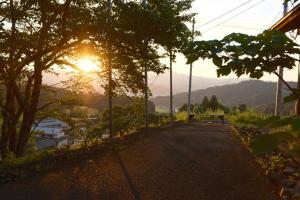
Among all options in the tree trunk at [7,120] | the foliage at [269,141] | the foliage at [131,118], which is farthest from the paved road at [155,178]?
the foliage at [131,118]

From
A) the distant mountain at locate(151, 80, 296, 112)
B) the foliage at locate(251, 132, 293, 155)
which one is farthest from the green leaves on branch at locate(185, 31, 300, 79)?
the distant mountain at locate(151, 80, 296, 112)

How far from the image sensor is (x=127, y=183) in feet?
26.6

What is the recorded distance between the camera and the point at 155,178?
8.49 metres

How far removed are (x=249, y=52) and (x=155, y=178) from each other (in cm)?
617

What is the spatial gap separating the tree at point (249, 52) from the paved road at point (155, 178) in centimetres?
465

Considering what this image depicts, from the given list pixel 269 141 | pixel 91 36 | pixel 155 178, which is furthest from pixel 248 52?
pixel 91 36

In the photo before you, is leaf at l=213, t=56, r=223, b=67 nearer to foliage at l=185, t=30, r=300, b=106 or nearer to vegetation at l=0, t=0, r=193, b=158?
foliage at l=185, t=30, r=300, b=106

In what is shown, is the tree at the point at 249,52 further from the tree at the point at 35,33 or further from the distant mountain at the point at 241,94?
the distant mountain at the point at 241,94

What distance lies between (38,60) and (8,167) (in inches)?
211

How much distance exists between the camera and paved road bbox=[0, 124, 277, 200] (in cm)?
738

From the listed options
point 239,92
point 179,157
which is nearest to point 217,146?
point 179,157

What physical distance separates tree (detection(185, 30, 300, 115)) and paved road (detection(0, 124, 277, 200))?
465cm

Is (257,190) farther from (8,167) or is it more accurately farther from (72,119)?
(72,119)

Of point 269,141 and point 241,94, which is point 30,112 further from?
point 241,94
